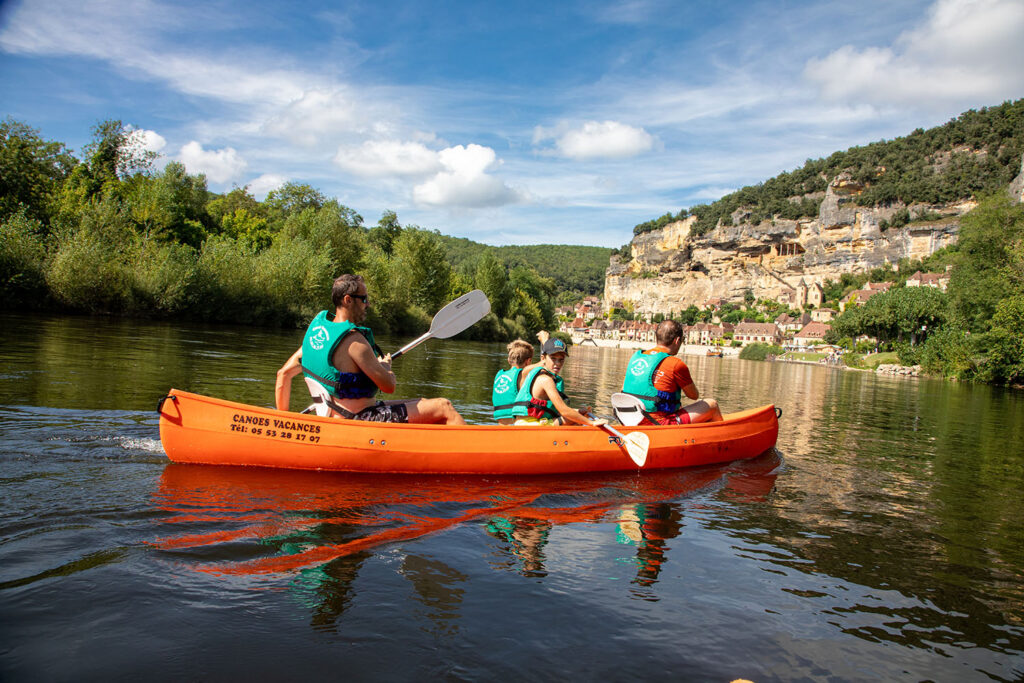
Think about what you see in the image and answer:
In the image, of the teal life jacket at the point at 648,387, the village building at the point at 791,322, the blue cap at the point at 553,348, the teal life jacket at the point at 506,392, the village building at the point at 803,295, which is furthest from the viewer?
the village building at the point at 803,295

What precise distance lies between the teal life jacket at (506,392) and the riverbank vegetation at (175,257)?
2449 cm

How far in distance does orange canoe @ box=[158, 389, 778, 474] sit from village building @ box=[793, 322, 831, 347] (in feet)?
318

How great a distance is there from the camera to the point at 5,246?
23.0 metres

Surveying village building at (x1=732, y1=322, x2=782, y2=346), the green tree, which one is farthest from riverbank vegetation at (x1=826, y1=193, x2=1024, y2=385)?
village building at (x1=732, y1=322, x2=782, y2=346)

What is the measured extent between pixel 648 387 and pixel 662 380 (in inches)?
7.3

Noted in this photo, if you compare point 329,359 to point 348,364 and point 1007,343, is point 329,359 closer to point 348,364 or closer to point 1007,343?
point 348,364

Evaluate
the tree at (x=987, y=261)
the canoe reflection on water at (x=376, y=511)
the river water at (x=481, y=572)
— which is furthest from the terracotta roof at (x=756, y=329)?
the canoe reflection on water at (x=376, y=511)

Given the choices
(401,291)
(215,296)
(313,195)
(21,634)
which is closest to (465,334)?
(401,291)

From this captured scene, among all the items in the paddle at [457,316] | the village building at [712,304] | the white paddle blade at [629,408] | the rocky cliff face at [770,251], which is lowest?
the white paddle blade at [629,408]

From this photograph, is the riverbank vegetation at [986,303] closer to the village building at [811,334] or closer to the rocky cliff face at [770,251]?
the village building at [811,334]

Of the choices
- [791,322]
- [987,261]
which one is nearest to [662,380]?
[987,261]

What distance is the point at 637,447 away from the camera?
6.52 meters

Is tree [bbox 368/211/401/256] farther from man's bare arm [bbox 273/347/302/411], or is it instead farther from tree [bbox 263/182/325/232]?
man's bare arm [bbox 273/347/302/411]

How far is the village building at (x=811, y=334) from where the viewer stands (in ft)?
311
